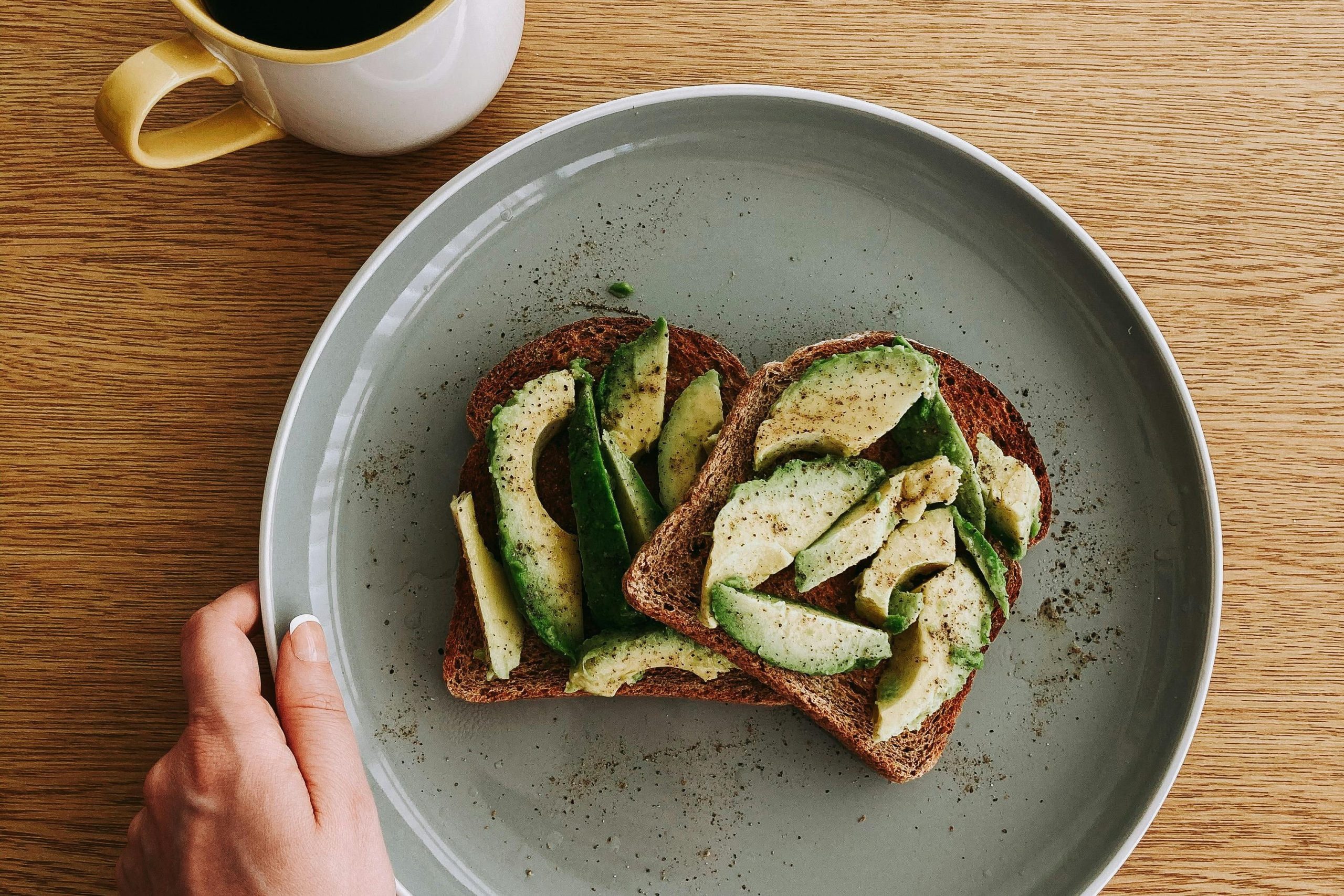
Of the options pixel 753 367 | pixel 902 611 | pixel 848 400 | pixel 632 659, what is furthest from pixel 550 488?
pixel 902 611

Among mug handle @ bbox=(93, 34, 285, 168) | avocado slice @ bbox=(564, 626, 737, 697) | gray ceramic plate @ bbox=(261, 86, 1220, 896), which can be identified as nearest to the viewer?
mug handle @ bbox=(93, 34, 285, 168)

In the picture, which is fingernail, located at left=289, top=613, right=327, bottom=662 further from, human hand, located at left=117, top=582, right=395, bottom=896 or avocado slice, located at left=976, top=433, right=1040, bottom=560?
avocado slice, located at left=976, top=433, right=1040, bottom=560

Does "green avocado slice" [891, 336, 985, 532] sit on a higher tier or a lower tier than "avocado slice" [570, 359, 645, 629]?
higher

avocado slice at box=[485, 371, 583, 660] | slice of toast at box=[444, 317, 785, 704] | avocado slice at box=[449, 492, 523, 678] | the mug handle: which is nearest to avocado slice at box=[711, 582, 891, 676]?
slice of toast at box=[444, 317, 785, 704]

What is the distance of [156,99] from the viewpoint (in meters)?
1.28

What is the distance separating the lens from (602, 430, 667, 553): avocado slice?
61.1 inches

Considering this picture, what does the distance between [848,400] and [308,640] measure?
1034mm

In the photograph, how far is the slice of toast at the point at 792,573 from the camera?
60.4 inches

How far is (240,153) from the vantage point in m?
1.75

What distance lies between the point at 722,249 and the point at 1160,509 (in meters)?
0.99

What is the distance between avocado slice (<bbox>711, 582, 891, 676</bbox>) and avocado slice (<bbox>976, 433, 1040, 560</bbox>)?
301 millimetres

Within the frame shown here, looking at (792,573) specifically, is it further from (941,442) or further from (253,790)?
(253,790)

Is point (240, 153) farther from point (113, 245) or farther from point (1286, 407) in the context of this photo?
point (1286, 407)

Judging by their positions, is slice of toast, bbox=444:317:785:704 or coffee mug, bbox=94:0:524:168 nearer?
coffee mug, bbox=94:0:524:168
